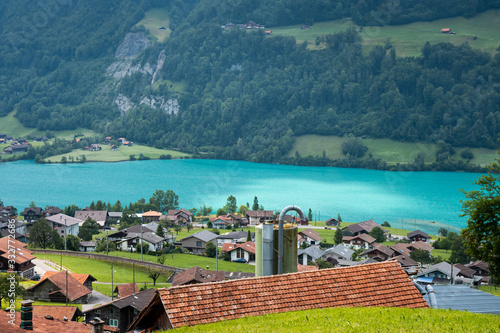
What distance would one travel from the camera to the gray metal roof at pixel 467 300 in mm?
8492

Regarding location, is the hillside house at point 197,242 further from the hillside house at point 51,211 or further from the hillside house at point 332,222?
the hillside house at point 51,211

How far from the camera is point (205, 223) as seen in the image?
67.2m

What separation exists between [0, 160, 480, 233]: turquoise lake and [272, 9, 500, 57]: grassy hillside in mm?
61868

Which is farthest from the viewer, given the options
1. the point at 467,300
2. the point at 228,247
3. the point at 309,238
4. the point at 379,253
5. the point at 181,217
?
the point at 181,217

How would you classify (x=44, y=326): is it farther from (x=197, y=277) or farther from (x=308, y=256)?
(x=308, y=256)

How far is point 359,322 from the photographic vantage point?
653cm

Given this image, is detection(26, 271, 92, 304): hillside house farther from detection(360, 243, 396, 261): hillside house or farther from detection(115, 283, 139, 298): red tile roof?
detection(360, 243, 396, 261): hillside house

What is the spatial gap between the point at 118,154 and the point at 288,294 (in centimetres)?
13821

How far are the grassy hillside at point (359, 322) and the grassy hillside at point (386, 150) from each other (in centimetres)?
12662

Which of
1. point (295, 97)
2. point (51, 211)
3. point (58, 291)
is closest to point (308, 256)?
point (58, 291)

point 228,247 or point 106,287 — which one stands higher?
point 106,287

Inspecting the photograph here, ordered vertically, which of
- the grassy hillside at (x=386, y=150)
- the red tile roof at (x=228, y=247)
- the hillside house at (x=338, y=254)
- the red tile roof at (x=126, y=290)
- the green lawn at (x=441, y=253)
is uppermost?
the grassy hillside at (x=386, y=150)

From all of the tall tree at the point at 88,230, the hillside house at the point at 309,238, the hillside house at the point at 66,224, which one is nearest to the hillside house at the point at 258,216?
the hillside house at the point at 309,238

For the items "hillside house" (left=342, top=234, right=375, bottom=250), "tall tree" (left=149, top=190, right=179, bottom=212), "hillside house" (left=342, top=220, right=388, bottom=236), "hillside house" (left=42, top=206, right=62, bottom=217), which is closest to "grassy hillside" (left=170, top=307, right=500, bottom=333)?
"hillside house" (left=342, top=234, right=375, bottom=250)
